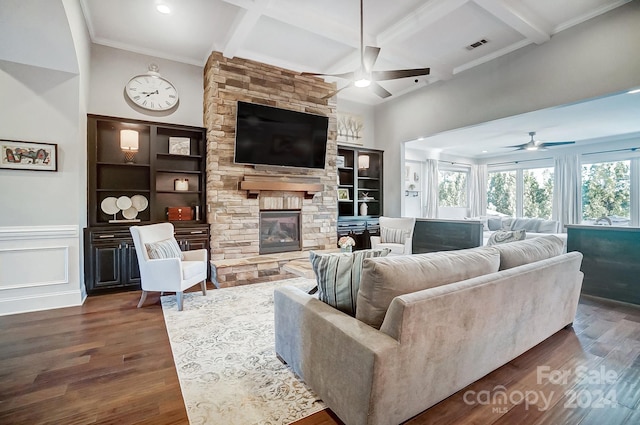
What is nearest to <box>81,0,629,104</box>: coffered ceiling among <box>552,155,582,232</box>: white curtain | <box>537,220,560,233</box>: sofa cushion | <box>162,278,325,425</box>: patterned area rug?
<box>162,278,325,425</box>: patterned area rug

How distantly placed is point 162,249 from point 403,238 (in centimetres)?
382

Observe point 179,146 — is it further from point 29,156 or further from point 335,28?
point 335,28

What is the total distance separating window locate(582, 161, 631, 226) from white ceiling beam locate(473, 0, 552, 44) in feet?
17.0

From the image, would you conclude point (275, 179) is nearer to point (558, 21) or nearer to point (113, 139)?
point (113, 139)

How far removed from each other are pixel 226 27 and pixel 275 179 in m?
2.23

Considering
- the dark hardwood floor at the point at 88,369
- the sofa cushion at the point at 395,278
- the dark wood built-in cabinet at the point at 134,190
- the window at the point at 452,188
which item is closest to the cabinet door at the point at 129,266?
the dark wood built-in cabinet at the point at 134,190

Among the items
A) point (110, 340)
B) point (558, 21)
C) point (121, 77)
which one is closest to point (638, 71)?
point (558, 21)

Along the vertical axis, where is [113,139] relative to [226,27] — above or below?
below

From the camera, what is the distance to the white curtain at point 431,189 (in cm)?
818

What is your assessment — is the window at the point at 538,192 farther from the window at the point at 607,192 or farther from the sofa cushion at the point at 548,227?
the sofa cushion at the point at 548,227

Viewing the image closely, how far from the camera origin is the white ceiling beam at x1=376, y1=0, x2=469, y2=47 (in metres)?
3.22

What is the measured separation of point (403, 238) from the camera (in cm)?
536

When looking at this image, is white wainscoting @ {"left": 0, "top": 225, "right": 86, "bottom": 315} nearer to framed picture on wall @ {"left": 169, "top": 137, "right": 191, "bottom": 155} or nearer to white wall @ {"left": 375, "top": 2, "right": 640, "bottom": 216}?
framed picture on wall @ {"left": 169, "top": 137, "right": 191, "bottom": 155}

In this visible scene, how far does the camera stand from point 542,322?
7.63 ft
